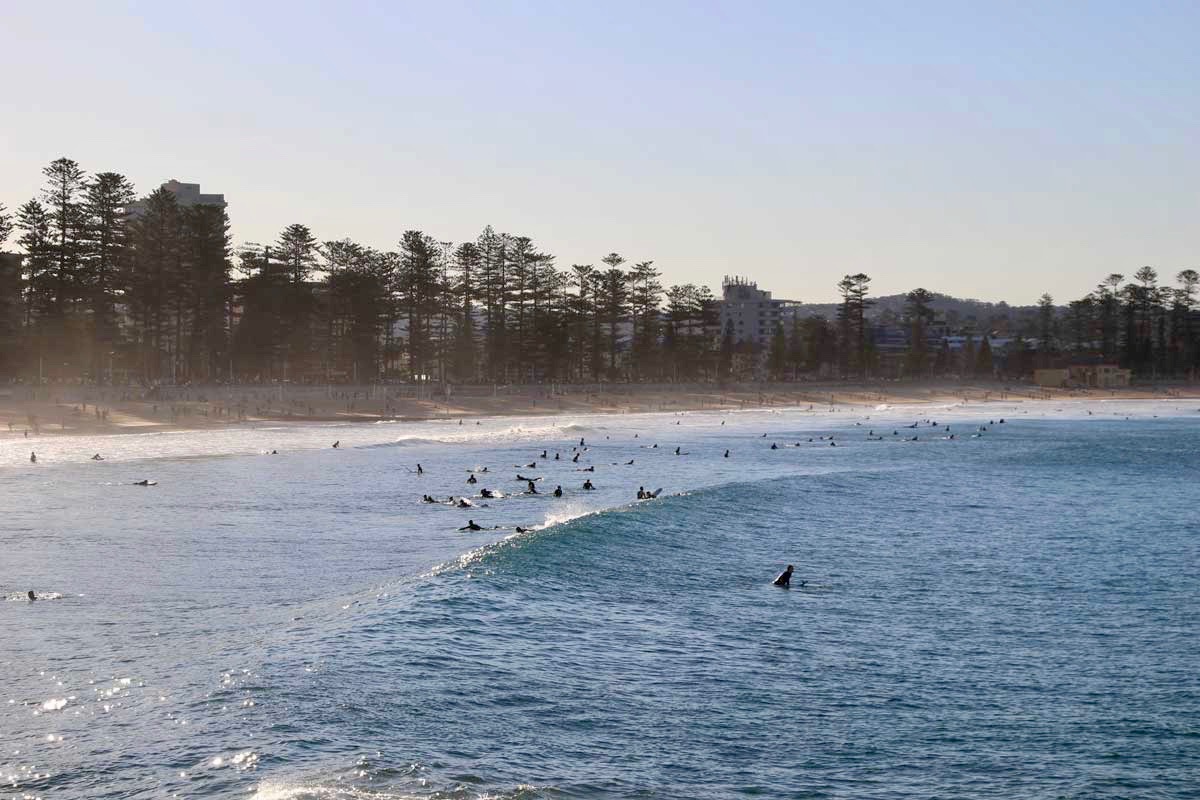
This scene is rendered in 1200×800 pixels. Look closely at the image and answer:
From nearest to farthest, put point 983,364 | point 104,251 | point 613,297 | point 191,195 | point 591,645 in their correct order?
point 591,645
point 104,251
point 613,297
point 191,195
point 983,364

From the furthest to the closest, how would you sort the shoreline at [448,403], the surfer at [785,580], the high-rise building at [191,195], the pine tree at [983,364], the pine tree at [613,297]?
the pine tree at [983,364] < the high-rise building at [191,195] < the pine tree at [613,297] < the shoreline at [448,403] < the surfer at [785,580]

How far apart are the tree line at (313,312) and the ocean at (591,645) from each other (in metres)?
50.2

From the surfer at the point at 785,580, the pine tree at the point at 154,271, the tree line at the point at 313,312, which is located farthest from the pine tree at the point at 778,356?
the surfer at the point at 785,580

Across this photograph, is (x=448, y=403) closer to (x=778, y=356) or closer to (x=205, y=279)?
(x=205, y=279)

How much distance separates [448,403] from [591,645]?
79.0 m

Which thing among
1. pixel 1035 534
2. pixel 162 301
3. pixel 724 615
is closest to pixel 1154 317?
pixel 162 301

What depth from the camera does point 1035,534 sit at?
32.2 metres

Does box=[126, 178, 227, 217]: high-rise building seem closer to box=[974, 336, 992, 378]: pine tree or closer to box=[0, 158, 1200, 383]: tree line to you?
box=[0, 158, 1200, 383]: tree line

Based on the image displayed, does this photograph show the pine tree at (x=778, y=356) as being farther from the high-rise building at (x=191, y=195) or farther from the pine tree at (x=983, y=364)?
the high-rise building at (x=191, y=195)

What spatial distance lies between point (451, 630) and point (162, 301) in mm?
77243

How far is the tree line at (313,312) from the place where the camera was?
277 ft

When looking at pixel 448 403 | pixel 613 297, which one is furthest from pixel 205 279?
pixel 613 297

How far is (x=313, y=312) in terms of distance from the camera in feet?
343

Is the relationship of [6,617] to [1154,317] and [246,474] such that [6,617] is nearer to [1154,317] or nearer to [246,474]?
[246,474]
